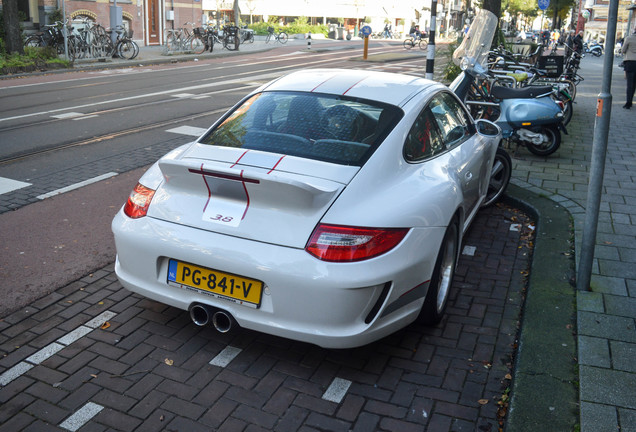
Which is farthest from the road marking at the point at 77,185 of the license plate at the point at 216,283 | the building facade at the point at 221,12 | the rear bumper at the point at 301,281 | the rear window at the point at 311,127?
the building facade at the point at 221,12

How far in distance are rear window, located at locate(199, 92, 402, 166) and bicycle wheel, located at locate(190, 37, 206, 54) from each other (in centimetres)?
2707

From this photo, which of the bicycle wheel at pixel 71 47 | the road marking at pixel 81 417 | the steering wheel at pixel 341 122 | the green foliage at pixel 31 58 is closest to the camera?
the road marking at pixel 81 417

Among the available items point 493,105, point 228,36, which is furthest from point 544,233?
point 228,36

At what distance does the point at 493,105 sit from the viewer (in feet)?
29.0

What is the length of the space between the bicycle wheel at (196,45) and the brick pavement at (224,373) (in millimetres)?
27147

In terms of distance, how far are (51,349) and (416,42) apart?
45.4 m

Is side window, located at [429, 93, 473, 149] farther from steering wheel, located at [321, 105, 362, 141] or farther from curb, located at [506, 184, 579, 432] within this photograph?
curb, located at [506, 184, 579, 432]

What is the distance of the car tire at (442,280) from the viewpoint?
12.4ft

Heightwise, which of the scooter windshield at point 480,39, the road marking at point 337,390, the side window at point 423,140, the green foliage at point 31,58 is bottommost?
the road marking at point 337,390

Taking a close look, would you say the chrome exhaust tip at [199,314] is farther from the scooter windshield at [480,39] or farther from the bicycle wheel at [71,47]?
the bicycle wheel at [71,47]

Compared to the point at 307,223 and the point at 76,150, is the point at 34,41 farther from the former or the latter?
the point at 307,223

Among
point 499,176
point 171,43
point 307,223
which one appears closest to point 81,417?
point 307,223

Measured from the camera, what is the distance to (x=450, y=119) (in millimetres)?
4789

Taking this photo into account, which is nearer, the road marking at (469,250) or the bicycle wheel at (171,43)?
the road marking at (469,250)
